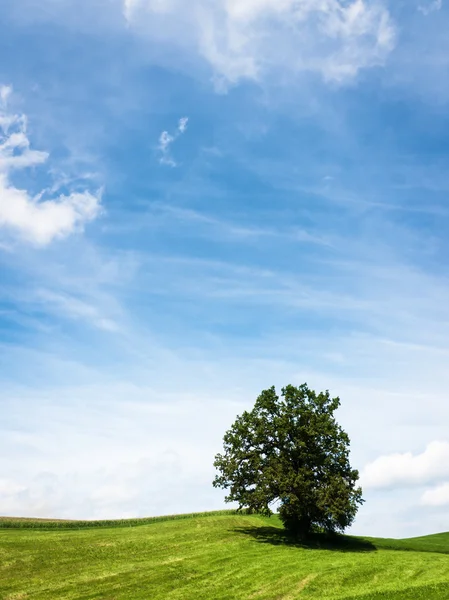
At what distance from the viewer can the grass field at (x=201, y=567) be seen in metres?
42.3

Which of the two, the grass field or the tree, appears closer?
the grass field

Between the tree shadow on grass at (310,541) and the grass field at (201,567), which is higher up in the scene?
the tree shadow on grass at (310,541)

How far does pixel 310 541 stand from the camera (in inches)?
2648

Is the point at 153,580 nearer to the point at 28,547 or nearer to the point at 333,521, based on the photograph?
the point at 28,547

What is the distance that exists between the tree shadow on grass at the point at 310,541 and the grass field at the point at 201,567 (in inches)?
6.6

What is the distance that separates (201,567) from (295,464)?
64.8 ft

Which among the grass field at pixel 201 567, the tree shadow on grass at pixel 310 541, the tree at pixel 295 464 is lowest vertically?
the grass field at pixel 201 567

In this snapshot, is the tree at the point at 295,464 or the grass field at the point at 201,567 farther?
the tree at the point at 295,464

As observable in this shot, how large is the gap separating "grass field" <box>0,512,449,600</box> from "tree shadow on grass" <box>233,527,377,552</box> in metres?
0.17

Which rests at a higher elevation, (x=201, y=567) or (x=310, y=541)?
(x=310, y=541)

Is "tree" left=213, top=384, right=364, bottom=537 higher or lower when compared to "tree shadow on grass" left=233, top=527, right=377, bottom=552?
higher

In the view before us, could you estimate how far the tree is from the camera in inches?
2458

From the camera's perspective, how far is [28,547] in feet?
183

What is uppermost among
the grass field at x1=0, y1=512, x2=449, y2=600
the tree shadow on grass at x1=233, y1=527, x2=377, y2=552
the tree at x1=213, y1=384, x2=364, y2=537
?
the tree at x1=213, y1=384, x2=364, y2=537
